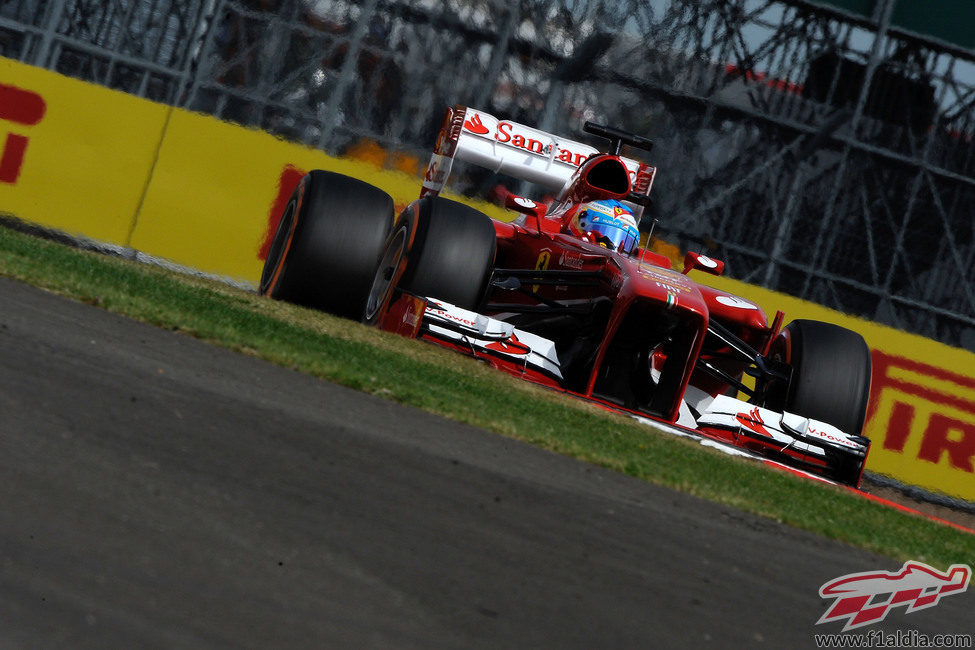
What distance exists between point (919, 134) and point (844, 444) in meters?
15.2

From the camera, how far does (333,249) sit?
9461 mm

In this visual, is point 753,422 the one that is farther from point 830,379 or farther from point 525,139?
point 525,139

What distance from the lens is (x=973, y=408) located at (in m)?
11.4

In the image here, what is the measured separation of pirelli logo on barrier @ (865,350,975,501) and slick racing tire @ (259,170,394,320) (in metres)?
4.65

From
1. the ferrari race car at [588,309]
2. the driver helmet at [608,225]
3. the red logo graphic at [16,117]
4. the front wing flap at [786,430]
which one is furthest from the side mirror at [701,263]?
the red logo graphic at [16,117]

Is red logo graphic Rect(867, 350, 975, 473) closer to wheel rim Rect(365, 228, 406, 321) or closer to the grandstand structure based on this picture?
wheel rim Rect(365, 228, 406, 321)

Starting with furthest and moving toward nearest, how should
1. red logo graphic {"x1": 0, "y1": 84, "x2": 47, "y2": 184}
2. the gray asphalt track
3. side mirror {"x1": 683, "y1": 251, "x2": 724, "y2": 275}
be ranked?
red logo graphic {"x1": 0, "y1": 84, "x2": 47, "y2": 184} < side mirror {"x1": 683, "y1": 251, "x2": 724, "y2": 275} < the gray asphalt track

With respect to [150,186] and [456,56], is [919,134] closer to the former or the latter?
[456,56]

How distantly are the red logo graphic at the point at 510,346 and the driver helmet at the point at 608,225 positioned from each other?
1630 mm

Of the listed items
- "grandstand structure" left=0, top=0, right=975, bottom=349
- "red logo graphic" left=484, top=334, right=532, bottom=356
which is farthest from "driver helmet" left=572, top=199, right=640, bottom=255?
"grandstand structure" left=0, top=0, right=975, bottom=349

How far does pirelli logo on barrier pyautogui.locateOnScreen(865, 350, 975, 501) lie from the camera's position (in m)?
11.3

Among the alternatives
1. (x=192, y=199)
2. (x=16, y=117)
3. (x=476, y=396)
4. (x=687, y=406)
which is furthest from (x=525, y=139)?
(x=476, y=396)

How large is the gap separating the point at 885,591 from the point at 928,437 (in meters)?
7.28

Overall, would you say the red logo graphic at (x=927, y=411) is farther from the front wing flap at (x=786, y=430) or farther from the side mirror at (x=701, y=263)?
the front wing flap at (x=786, y=430)
